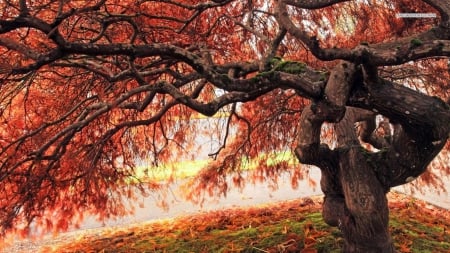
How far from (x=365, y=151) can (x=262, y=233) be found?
197 centimetres

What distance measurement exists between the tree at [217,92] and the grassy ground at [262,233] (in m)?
0.61

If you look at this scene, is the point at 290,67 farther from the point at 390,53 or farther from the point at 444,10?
the point at 444,10

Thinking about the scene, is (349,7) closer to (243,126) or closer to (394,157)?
(243,126)

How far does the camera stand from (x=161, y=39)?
3.84 metres

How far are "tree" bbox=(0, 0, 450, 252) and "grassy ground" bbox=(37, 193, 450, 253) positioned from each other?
61 centimetres

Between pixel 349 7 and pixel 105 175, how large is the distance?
325 centimetres

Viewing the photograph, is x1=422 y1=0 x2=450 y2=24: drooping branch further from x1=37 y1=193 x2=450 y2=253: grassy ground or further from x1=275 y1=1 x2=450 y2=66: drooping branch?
x1=37 y1=193 x2=450 y2=253: grassy ground

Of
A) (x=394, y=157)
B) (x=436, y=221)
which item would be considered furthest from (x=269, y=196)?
(x=394, y=157)

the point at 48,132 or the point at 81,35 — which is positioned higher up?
the point at 81,35

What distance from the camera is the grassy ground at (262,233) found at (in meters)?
4.25

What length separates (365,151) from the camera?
321 cm

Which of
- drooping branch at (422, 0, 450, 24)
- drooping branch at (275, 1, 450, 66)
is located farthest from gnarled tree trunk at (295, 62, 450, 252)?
drooping branch at (422, 0, 450, 24)

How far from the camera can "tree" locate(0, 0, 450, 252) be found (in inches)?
94.3

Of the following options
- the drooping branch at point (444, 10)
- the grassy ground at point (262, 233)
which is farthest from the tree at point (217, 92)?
the grassy ground at point (262, 233)
